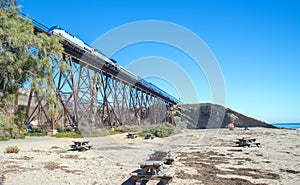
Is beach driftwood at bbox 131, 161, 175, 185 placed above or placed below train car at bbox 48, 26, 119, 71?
below

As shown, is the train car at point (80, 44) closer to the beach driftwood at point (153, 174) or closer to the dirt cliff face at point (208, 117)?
the beach driftwood at point (153, 174)

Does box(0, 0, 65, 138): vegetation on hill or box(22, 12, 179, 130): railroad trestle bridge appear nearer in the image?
box(0, 0, 65, 138): vegetation on hill

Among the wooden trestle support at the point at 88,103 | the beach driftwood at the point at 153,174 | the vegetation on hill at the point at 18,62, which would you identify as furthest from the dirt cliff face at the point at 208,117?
the vegetation on hill at the point at 18,62

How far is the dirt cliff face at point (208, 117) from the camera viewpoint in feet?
171

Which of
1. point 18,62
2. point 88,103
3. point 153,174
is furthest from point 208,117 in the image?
point 18,62

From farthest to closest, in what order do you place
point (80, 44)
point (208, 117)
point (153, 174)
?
point (208, 117)
point (80, 44)
point (153, 174)

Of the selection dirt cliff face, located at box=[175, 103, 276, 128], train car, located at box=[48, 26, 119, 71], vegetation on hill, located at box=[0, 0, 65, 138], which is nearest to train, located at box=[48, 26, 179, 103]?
train car, located at box=[48, 26, 119, 71]

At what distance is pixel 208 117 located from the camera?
192ft

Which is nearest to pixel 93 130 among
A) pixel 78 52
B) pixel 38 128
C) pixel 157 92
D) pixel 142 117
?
pixel 38 128

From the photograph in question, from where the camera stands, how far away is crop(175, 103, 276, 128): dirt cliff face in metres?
52.2

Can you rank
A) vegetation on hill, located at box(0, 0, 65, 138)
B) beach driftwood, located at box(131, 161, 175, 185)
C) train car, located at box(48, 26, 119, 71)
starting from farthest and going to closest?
train car, located at box(48, 26, 119, 71), beach driftwood, located at box(131, 161, 175, 185), vegetation on hill, located at box(0, 0, 65, 138)

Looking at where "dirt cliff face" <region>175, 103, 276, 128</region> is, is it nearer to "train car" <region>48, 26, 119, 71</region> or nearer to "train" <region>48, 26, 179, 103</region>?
"train" <region>48, 26, 179, 103</region>

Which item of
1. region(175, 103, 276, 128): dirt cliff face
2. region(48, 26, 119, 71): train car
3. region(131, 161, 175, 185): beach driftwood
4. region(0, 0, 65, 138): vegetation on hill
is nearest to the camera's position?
region(0, 0, 65, 138): vegetation on hill

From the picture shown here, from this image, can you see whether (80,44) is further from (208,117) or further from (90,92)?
(208,117)
